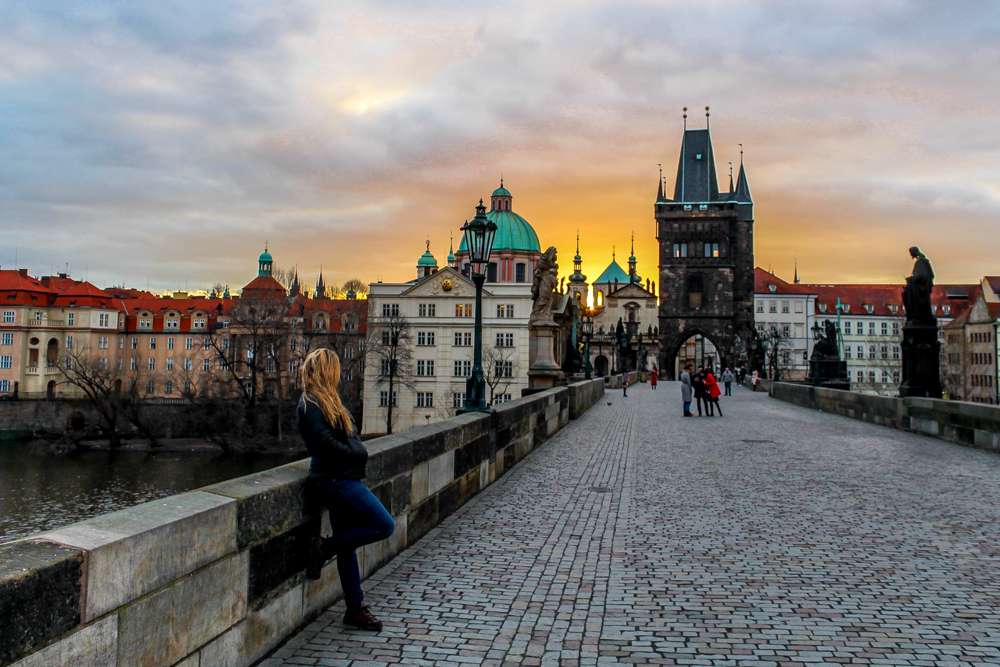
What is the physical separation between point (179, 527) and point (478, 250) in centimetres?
831

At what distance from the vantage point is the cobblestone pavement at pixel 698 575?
4051 millimetres

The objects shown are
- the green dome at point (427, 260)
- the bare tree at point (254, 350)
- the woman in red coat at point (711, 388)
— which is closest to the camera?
the woman in red coat at point (711, 388)

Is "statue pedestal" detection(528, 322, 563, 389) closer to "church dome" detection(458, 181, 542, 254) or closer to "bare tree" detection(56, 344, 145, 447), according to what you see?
"bare tree" detection(56, 344, 145, 447)

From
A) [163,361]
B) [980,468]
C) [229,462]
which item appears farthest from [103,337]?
[980,468]

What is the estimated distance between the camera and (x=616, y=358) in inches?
3556

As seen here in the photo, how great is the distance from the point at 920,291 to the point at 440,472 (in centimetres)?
1363

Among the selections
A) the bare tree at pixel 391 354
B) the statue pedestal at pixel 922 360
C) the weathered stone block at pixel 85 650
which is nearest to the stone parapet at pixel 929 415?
the statue pedestal at pixel 922 360

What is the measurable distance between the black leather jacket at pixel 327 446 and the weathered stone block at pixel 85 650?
1446 millimetres

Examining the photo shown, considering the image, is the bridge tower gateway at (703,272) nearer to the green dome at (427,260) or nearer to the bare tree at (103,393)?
the green dome at (427,260)

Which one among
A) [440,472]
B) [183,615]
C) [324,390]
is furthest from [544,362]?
[183,615]

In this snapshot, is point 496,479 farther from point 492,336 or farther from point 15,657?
point 492,336

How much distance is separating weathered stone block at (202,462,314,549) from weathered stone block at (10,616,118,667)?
0.90 metres

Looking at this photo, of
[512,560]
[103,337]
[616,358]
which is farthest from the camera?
[616,358]

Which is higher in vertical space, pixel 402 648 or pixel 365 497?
pixel 365 497
